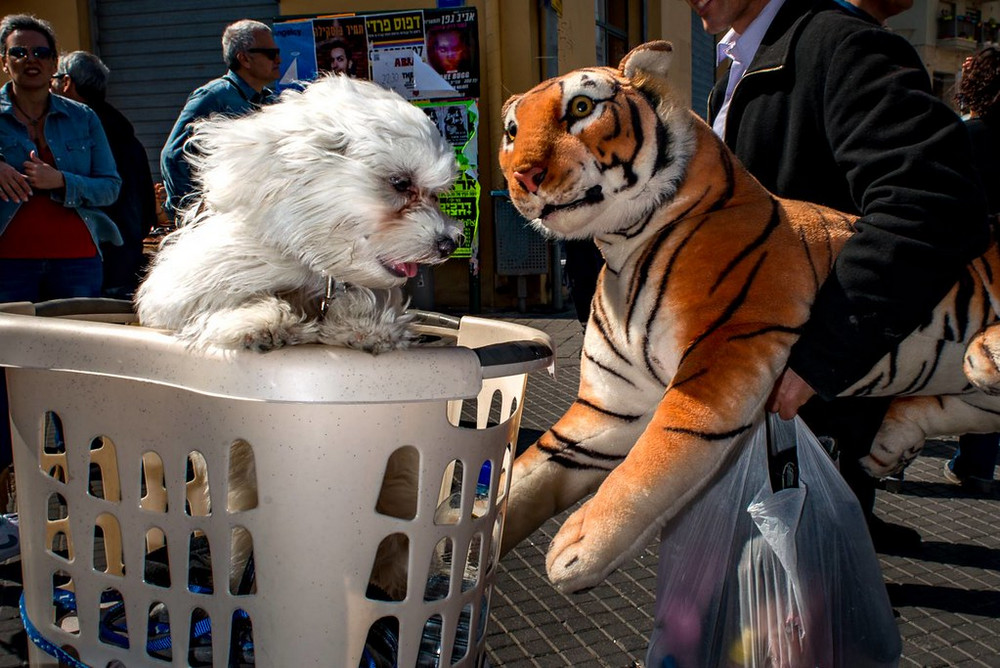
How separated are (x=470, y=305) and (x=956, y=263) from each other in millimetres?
6520

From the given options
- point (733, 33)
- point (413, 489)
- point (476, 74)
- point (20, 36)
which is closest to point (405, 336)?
point (413, 489)

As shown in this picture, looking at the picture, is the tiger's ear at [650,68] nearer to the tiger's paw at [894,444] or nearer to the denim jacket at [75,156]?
the tiger's paw at [894,444]

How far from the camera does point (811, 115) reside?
1.72m

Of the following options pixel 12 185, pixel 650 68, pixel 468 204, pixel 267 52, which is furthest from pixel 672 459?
pixel 468 204

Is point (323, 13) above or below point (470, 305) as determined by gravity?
above

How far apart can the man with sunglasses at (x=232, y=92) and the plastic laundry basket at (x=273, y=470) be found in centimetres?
248

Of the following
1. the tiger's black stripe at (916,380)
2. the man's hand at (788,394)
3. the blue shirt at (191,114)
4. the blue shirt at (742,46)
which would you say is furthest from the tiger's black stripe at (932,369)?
the blue shirt at (191,114)

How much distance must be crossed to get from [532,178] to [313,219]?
0.42 metres

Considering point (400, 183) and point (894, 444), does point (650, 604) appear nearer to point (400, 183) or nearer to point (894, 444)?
point (894, 444)

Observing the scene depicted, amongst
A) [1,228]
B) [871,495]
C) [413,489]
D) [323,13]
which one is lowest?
[871,495]

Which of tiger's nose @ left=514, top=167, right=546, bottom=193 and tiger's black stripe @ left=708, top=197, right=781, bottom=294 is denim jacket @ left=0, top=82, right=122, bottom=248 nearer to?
tiger's nose @ left=514, top=167, right=546, bottom=193

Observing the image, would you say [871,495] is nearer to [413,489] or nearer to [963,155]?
[963,155]

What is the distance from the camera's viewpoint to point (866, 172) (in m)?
1.58

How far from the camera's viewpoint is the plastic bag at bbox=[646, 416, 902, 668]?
1672mm
